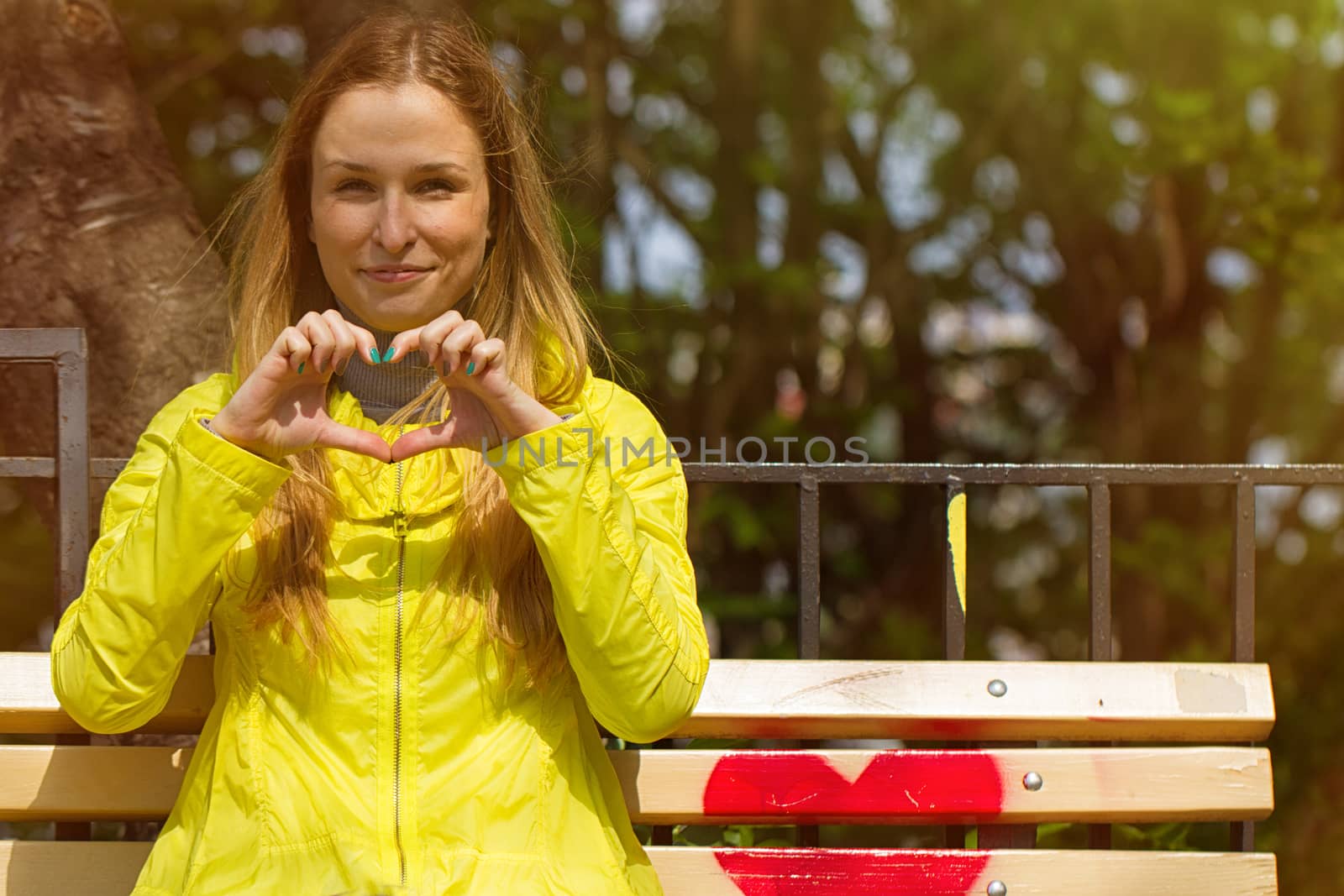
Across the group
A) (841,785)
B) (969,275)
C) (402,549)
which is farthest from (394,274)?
(969,275)

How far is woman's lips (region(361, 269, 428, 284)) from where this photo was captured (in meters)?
1.96

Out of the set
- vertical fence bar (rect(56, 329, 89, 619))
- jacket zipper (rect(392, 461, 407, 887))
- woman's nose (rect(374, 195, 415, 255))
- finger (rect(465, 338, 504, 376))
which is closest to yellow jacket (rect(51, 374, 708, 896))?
jacket zipper (rect(392, 461, 407, 887))

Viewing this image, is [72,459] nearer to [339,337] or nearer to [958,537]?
[339,337]

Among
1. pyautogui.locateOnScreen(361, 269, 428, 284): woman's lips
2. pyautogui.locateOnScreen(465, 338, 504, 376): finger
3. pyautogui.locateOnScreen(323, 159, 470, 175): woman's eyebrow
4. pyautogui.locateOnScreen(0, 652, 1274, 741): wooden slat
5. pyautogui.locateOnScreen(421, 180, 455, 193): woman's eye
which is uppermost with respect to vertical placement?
pyautogui.locateOnScreen(323, 159, 470, 175): woman's eyebrow

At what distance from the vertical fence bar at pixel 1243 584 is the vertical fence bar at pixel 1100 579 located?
9.5 inches

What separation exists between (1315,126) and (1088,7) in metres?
1.23

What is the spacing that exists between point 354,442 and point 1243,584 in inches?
66.6

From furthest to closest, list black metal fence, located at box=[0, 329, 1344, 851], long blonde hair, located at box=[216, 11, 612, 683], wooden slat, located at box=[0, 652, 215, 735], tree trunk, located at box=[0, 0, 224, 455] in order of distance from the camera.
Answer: tree trunk, located at box=[0, 0, 224, 455] < black metal fence, located at box=[0, 329, 1344, 851] < wooden slat, located at box=[0, 652, 215, 735] < long blonde hair, located at box=[216, 11, 612, 683]

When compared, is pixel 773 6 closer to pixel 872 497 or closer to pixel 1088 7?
pixel 1088 7

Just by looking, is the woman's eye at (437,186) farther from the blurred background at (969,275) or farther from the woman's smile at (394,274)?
the blurred background at (969,275)

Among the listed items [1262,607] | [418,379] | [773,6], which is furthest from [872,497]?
[418,379]

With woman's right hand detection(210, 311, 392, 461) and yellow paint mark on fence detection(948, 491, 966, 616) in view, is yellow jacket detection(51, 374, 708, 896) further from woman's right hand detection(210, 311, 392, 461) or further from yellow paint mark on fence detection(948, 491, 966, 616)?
yellow paint mark on fence detection(948, 491, 966, 616)

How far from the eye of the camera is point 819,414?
244 inches

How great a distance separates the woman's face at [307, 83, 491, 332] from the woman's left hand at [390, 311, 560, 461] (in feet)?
0.57
